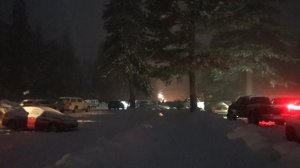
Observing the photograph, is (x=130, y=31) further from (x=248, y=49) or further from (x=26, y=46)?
(x=26, y=46)

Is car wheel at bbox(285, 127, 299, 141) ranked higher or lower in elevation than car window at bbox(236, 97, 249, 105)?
lower

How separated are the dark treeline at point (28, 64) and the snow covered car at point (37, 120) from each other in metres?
50.4

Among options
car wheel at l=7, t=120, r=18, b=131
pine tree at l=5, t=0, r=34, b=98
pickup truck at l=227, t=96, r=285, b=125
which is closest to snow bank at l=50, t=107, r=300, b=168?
pickup truck at l=227, t=96, r=285, b=125

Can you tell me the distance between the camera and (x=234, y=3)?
42.3 metres

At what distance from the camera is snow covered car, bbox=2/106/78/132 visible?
25.9m

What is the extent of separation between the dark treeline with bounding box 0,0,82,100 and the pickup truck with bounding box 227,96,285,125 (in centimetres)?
5012

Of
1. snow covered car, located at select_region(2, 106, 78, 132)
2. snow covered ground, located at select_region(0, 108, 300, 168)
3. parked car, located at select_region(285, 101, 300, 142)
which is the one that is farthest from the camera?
snow covered car, located at select_region(2, 106, 78, 132)

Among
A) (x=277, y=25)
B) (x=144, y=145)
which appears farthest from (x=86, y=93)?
(x=144, y=145)

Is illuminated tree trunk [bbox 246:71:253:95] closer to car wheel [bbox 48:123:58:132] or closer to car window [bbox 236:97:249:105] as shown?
car window [bbox 236:97:249:105]

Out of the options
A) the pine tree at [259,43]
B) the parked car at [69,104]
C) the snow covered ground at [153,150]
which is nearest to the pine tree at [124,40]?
the parked car at [69,104]

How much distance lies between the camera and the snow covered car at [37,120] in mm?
25938

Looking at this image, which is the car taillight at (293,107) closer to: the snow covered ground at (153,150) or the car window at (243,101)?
the car window at (243,101)

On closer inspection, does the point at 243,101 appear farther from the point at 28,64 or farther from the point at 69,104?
the point at 28,64

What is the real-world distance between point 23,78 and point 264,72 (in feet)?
134
